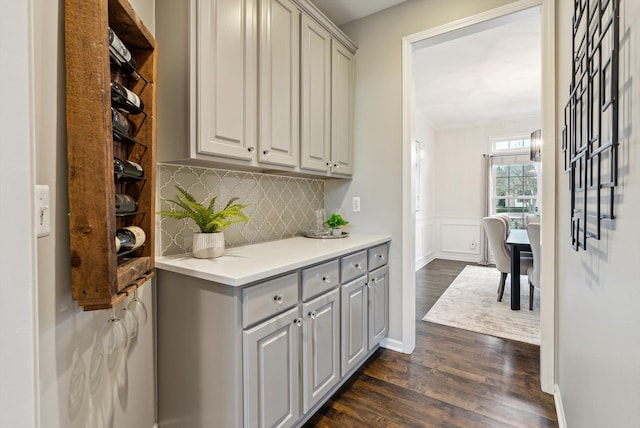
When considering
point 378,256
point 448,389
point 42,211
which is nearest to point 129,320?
point 42,211

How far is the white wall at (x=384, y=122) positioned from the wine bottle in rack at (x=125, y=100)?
174cm

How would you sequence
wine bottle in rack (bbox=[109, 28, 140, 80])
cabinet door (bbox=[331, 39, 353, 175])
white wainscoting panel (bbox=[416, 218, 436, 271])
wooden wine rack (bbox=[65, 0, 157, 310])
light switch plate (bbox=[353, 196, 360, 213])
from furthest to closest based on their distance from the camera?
white wainscoting panel (bbox=[416, 218, 436, 271]), light switch plate (bbox=[353, 196, 360, 213]), cabinet door (bbox=[331, 39, 353, 175]), wine bottle in rack (bbox=[109, 28, 140, 80]), wooden wine rack (bbox=[65, 0, 157, 310])

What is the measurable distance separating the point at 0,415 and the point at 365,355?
1.90 metres

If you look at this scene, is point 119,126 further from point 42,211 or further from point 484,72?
point 484,72

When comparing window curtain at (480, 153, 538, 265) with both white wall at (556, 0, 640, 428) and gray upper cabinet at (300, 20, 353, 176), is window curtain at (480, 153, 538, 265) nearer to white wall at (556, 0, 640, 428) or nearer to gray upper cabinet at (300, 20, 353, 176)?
gray upper cabinet at (300, 20, 353, 176)

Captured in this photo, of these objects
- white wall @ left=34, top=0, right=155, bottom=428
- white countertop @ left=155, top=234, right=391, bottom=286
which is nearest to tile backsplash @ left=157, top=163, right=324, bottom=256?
white countertop @ left=155, top=234, right=391, bottom=286

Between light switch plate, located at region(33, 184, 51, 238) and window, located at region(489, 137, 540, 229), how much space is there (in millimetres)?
6235

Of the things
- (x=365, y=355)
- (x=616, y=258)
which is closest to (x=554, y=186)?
(x=616, y=258)

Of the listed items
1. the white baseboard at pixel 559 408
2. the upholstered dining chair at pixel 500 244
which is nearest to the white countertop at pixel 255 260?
the white baseboard at pixel 559 408

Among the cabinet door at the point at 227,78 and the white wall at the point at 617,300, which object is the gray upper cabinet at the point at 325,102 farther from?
the white wall at the point at 617,300

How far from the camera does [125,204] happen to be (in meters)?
1.10

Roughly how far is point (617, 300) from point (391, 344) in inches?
74.0

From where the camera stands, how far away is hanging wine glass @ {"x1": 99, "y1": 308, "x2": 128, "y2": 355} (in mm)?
1084

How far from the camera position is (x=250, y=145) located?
5.47 feet
